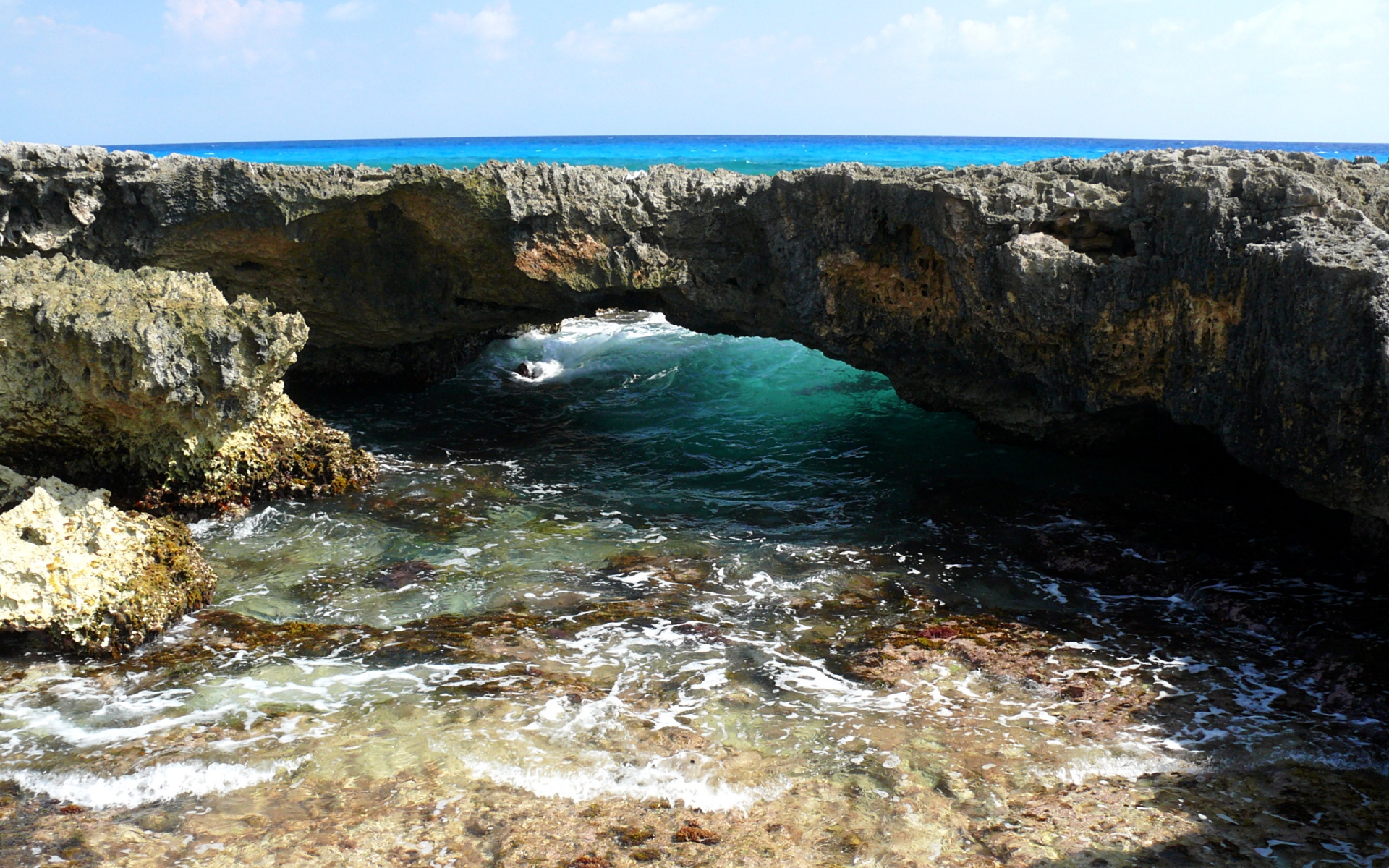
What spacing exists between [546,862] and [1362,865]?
12.7 feet

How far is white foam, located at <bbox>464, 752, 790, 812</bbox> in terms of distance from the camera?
477 cm

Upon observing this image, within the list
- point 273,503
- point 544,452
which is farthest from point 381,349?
point 273,503

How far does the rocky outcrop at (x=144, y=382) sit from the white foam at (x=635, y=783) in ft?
16.4

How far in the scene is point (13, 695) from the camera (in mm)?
5617

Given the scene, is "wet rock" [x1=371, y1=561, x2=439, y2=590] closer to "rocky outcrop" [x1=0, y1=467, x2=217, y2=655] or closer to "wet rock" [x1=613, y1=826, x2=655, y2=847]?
"rocky outcrop" [x1=0, y1=467, x2=217, y2=655]

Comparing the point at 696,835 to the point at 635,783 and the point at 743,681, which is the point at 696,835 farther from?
the point at 743,681

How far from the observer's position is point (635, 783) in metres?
4.89

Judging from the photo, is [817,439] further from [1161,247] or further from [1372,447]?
[1372,447]

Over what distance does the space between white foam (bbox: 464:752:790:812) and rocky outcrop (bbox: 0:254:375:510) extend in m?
4.99

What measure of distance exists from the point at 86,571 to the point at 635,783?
438 centimetres

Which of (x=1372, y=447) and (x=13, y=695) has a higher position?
(x=1372, y=447)

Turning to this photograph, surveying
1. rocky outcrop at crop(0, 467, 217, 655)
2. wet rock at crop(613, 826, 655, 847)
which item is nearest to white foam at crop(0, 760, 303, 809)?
rocky outcrop at crop(0, 467, 217, 655)

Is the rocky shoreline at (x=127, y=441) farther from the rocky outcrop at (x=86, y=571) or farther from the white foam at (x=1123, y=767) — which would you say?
the white foam at (x=1123, y=767)

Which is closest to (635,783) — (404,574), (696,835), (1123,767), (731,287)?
(696,835)
